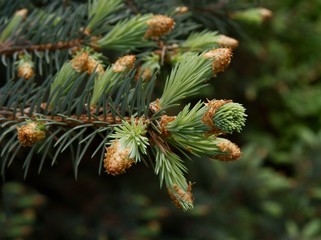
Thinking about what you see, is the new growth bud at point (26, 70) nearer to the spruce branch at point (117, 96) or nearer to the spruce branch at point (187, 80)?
the spruce branch at point (117, 96)

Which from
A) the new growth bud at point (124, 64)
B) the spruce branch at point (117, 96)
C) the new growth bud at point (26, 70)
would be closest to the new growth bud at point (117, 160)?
the spruce branch at point (117, 96)

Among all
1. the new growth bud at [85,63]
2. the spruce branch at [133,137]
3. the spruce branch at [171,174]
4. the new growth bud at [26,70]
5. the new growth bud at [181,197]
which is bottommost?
the new growth bud at [181,197]

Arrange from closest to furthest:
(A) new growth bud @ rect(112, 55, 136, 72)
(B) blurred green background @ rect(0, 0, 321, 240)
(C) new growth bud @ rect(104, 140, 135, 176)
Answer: (C) new growth bud @ rect(104, 140, 135, 176)
(A) new growth bud @ rect(112, 55, 136, 72)
(B) blurred green background @ rect(0, 0, 321, 240)

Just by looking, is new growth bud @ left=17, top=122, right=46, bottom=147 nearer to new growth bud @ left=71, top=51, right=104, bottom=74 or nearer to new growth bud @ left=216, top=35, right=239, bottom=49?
new growth bud @ left=71, top=51, right=104, bottom=74

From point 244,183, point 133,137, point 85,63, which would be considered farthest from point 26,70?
point 244,183

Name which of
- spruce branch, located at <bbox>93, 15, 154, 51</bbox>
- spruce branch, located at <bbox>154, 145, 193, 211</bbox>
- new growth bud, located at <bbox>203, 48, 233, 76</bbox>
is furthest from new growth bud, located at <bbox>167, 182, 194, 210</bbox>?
spruce branch, located at <bbox>93, 15, 154, 51</bbox>

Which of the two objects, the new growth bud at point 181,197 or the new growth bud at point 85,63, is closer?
the new growth bud at point 181,197

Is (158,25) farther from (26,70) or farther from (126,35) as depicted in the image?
(26,70)
